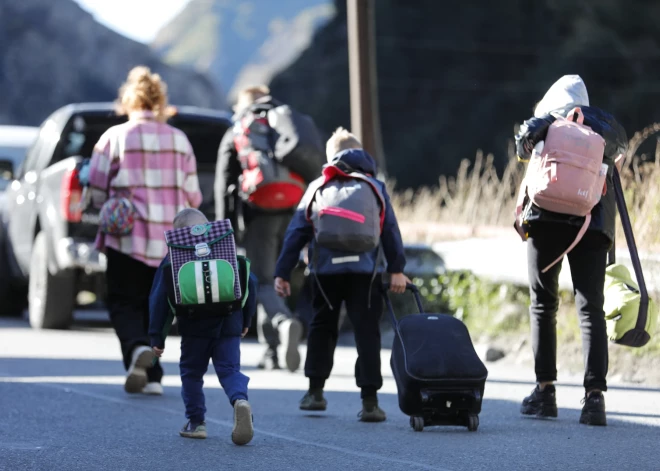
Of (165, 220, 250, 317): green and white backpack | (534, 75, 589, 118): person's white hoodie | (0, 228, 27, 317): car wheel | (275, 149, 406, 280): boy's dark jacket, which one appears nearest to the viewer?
(165, 220, 250, 317): green and white backpack

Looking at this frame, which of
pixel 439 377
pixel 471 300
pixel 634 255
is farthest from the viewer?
pixel 471 300

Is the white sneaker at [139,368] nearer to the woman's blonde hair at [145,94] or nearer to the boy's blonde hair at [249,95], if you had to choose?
the woman's blonde hair at [145,94]

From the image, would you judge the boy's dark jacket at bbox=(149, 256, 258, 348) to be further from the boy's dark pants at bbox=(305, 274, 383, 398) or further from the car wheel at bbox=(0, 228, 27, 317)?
the car wheel at bbox=(0, 228, 27, 317)

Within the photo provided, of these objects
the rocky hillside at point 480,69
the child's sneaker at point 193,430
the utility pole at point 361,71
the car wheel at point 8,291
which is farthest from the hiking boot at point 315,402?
the rocky hillside at point 480,69

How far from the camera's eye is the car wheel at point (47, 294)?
1376 cm

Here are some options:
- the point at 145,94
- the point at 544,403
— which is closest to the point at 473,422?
the point at 544,403

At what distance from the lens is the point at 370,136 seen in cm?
1664

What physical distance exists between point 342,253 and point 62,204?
533 cm

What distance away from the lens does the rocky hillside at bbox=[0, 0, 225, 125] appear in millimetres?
58250

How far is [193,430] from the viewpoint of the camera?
7.51 metres

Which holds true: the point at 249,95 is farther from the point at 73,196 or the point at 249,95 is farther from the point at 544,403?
the point at 544,403

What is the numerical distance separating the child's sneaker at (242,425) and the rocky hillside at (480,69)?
33471 millimetres

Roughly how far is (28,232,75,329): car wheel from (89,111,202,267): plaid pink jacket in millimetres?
4100

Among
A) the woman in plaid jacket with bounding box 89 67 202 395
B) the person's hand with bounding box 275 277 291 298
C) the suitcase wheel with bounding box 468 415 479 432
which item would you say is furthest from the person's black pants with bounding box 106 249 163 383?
the suitcase wheel with bounding box 468 415 479 432
